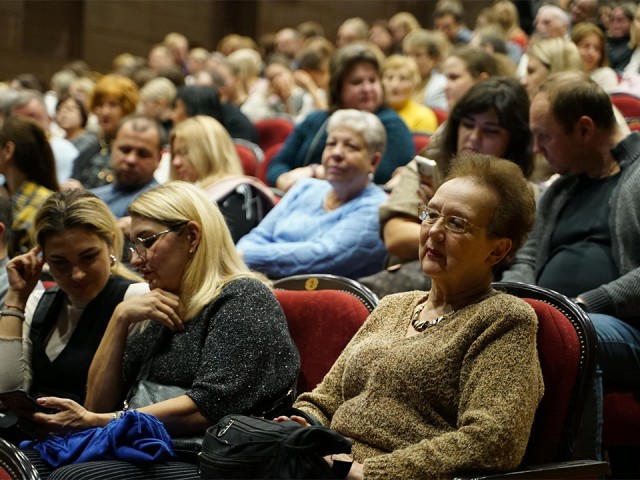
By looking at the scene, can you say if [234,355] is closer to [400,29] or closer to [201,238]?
[201,238]

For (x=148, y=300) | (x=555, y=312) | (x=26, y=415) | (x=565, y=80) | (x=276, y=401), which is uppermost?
(x=565, y=80)

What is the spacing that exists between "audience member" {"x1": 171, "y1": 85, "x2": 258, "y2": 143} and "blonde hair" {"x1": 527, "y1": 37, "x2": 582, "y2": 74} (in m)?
2.03

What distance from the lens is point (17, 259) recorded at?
9.14 feet

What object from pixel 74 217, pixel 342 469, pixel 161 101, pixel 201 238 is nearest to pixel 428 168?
pixel 201 238

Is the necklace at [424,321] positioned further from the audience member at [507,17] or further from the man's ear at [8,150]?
the audience member at [507,17]

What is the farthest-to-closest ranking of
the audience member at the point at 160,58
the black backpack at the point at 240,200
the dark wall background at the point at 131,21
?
1. the dark wall background at the point at 131,21
2. the audience member at the point at 160,58
3. the black backpack at the point at 240,200

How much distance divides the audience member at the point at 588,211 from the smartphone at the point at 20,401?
55.9 inches

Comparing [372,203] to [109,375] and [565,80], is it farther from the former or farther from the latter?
[109,375]

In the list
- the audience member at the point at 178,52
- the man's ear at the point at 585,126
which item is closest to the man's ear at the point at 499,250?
the man's ear at the point at 585,126

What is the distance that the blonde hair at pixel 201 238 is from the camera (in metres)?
2.50

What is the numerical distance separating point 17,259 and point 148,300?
52 centimetres

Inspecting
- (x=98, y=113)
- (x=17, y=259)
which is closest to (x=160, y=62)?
(x=98, y=113)

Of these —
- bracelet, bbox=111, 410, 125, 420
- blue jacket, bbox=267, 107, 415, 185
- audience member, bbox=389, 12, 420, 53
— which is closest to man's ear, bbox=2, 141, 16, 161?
blue jacket, bbox=267, 107, 415, 185

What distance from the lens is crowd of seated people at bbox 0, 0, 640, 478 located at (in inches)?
109
